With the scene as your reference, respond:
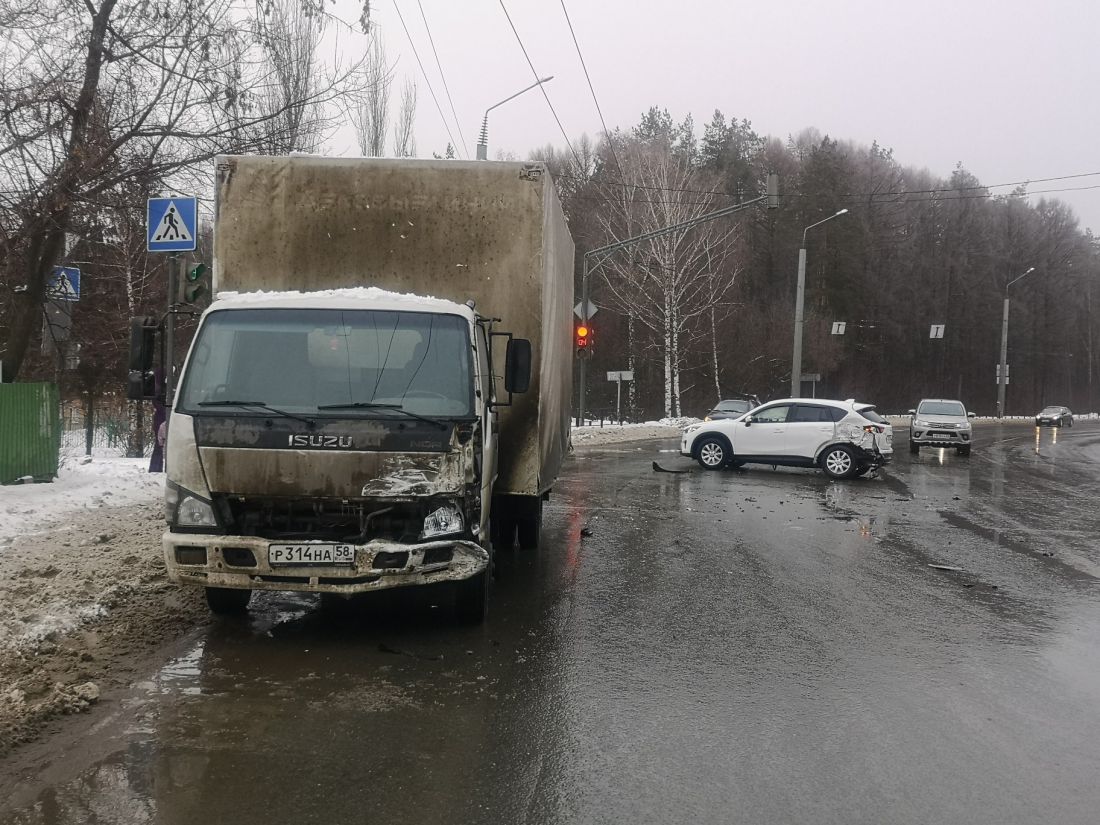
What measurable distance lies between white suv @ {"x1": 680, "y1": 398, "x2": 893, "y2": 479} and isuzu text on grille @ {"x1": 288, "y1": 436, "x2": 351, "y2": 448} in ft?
47.8

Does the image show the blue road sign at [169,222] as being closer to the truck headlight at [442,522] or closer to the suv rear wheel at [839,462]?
the truck headlight at [442,522]

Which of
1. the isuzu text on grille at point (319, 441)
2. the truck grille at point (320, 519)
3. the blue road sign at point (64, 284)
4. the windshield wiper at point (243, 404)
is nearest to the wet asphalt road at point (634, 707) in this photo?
the truck grille at point (320, 519)

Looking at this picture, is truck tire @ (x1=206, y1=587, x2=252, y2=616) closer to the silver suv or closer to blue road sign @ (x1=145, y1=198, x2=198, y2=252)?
blue road sign @ (x1=145, y1=198, x2=198, y2=252)

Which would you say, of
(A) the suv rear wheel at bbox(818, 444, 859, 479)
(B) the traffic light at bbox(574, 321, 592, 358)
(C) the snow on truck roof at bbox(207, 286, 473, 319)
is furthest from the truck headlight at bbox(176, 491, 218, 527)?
(B) the traffic light at bbox(574, 321, 592, 358)

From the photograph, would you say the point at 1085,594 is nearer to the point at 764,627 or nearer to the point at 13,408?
the point at 764,627

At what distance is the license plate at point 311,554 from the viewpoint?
547 centimetres

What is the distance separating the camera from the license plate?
547 centimetres

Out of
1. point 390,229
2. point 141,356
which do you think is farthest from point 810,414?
point 141,356

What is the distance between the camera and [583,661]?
5.71 meters

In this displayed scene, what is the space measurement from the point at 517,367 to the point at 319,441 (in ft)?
5.19

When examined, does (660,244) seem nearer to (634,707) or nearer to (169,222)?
(169,222)

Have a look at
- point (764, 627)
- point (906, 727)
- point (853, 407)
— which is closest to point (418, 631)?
point (764, 627)

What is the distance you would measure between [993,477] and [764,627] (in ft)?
49.8

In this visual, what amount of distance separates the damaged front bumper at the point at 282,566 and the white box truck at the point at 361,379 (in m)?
0.01
